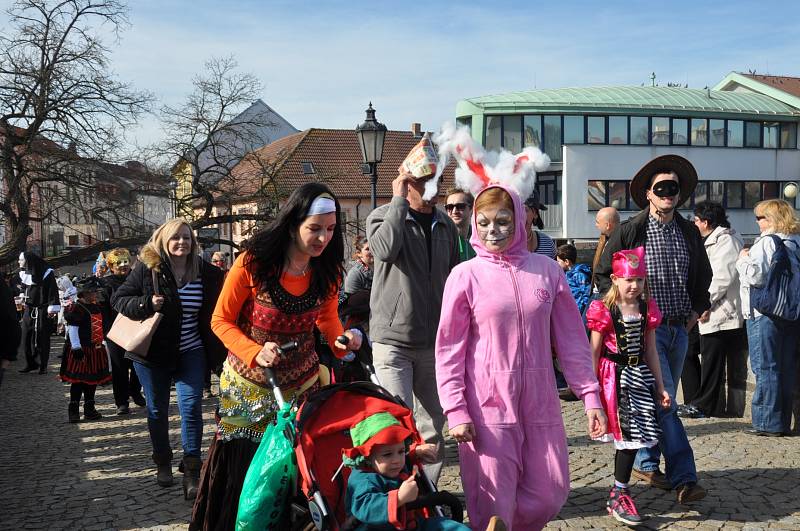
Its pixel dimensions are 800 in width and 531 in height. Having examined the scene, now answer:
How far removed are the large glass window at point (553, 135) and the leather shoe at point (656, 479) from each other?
1474 inches

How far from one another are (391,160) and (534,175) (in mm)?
47830

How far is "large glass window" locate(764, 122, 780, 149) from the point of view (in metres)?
45.9

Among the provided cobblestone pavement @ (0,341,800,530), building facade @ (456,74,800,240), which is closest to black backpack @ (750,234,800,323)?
cobblestone pavement @ (0,341,800,530)

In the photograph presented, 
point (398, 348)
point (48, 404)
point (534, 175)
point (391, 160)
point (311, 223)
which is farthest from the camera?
point (391, 160)

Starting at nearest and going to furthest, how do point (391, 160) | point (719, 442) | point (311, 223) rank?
point (311, 223) → point (719, 442) → point (391, 160)

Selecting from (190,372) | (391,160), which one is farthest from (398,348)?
(391,160)

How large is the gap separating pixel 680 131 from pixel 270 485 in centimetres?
4478

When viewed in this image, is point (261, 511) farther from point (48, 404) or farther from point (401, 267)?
point (48, 404)

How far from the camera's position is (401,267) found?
15.9ft

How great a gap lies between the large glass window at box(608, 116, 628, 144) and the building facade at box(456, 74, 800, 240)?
0.06 metres

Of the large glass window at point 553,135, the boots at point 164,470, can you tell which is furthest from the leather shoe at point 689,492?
the large glass window at point 553,135

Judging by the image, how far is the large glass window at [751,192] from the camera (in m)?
45.8

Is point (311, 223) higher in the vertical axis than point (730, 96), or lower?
lower

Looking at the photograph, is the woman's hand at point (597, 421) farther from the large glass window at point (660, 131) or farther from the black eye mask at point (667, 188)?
the large glass window at point (660, 131)
